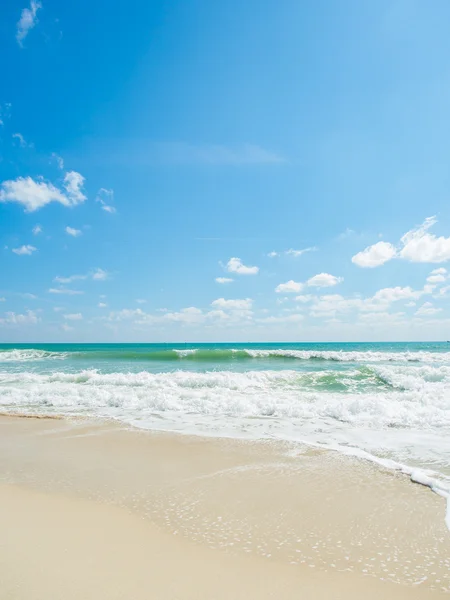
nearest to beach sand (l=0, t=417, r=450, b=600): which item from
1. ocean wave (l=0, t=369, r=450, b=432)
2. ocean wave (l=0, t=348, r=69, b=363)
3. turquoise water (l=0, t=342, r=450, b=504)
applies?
turquoise water (l=0, t=342, r=450, b=504)

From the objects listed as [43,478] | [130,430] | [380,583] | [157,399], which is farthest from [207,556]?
[157,399]

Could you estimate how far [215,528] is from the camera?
373 centimetres

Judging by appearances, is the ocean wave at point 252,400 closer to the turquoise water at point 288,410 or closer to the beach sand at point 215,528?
the turquoise water at point 288,410

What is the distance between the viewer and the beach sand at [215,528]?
9.26 feet

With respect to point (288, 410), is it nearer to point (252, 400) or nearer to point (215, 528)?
point (252, 400)

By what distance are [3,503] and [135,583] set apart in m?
2.57

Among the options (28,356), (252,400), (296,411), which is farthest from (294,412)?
(28,356)

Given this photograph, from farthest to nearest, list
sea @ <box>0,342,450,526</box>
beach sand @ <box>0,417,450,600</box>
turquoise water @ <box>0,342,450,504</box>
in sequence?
turquoise water @ <box>0,342,450,504</box>
sea @ <box>0,342,450,526</box>
beach sand @ <box>0,417,450,600</box>

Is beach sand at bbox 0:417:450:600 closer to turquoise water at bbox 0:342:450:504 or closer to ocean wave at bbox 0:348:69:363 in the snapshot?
turquoise water at bbox 0:342:450:504

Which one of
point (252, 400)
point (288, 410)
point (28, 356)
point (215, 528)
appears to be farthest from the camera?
point (28, 356)

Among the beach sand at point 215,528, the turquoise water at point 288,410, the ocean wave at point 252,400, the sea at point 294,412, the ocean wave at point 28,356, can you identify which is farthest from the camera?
the ocean wave at point 28,356

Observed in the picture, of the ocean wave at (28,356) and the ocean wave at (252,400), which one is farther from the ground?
the ocean wave at (252,400)

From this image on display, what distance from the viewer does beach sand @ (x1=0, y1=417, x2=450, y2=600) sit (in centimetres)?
282

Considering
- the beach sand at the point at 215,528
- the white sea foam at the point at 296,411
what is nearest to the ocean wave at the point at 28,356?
the white sea foam at the point at 296,411
